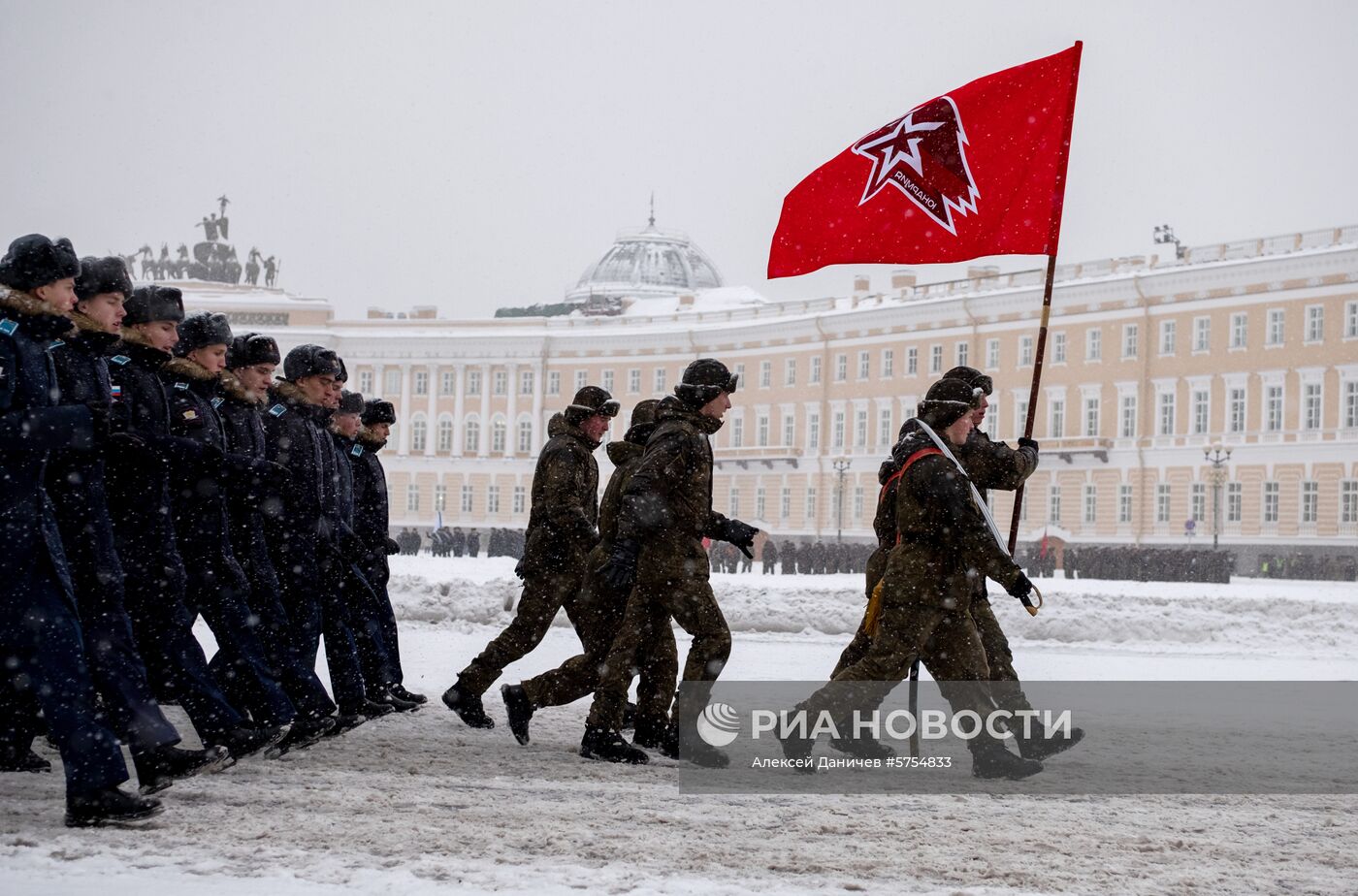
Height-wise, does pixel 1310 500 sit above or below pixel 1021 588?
above

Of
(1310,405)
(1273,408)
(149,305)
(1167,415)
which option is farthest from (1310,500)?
(149,305)

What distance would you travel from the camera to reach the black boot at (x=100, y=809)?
14.7 ft

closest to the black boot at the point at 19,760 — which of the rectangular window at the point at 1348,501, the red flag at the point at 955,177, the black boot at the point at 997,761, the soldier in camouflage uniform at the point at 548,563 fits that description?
the soldier in camouflage uniform at the point at 548,563

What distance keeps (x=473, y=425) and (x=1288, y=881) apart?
67.0 meters

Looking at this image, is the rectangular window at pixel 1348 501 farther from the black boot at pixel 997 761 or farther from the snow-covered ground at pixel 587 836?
the black boot at pixel 997 761

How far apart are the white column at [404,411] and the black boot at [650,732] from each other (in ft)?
214

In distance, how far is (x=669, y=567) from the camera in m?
6.34

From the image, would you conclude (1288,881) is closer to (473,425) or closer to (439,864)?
(439,864)

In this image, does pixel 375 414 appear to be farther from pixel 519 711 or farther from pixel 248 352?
pixel 519 711

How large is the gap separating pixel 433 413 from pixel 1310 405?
37.7 m

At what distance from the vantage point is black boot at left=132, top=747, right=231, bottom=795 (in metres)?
4.82

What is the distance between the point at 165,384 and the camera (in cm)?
595

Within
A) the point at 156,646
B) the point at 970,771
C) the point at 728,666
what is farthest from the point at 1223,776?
the point at 728,666

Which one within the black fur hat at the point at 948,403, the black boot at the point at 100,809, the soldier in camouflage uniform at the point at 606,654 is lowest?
the black boot at the point at 100,809
